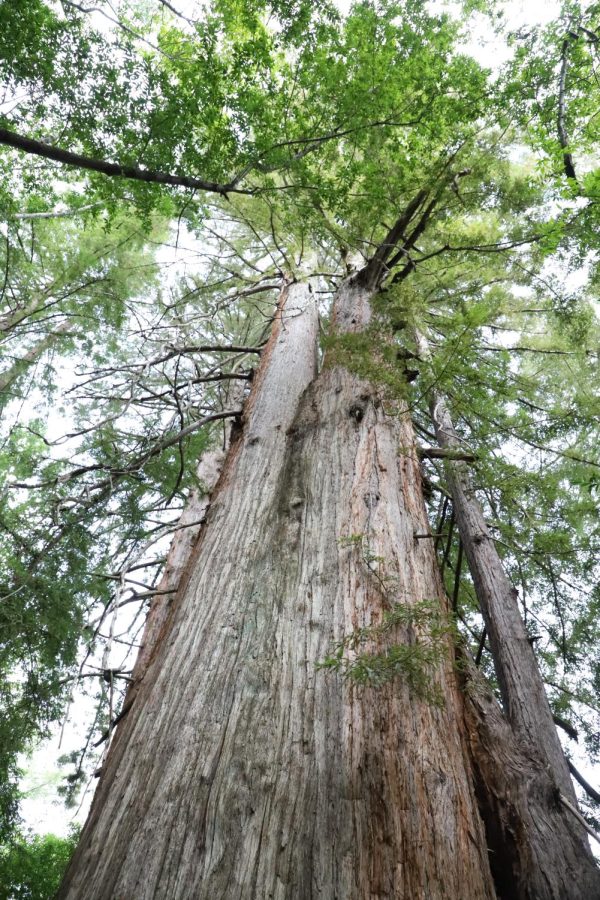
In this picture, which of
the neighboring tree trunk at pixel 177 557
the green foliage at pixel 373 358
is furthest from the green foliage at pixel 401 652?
the neighboring tree trunk at pixel 177 557

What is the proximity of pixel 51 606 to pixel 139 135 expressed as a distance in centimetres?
399

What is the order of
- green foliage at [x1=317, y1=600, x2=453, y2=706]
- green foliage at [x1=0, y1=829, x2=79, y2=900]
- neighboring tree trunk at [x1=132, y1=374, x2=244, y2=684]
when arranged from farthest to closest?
green foliage at [x1=0, y1=829, x2=79, y2=900] → neighboring tree trunk at [x1=132, y1=374, x2=244, y2=684] → green foliage at [x1=317, y1=600, x2=453, y2=706]

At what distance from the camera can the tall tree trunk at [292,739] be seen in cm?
136

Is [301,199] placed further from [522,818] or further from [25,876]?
[25,876]

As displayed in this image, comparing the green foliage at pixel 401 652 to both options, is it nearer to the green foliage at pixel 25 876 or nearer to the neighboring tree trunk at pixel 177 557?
the neighboring tree trunk at pixel 177 557

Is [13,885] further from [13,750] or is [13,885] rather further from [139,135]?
[139,135]

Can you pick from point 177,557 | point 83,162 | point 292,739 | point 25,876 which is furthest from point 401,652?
point 25,876

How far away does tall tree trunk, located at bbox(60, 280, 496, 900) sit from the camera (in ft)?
4.45

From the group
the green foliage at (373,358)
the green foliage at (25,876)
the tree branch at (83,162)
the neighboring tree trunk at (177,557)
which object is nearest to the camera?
the tree branch at (83,162)

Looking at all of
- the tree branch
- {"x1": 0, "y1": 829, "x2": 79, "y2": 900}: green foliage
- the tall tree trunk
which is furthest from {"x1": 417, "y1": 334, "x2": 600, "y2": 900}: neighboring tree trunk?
{"x1": 0, "y1": 829, "x2": 79, "y2": 900}: green foliage

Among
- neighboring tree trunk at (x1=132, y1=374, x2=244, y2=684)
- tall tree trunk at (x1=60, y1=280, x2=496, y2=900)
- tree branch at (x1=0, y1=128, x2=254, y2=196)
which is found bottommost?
tall tree trunk at (x1=60, y1=280, x2=496, y2=900)

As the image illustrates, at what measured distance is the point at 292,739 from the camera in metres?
1.62

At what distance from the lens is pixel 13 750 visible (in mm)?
4449

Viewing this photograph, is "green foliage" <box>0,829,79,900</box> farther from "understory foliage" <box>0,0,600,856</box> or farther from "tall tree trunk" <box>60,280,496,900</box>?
"tall tree trunk" <box>60,280,496,900</box>
